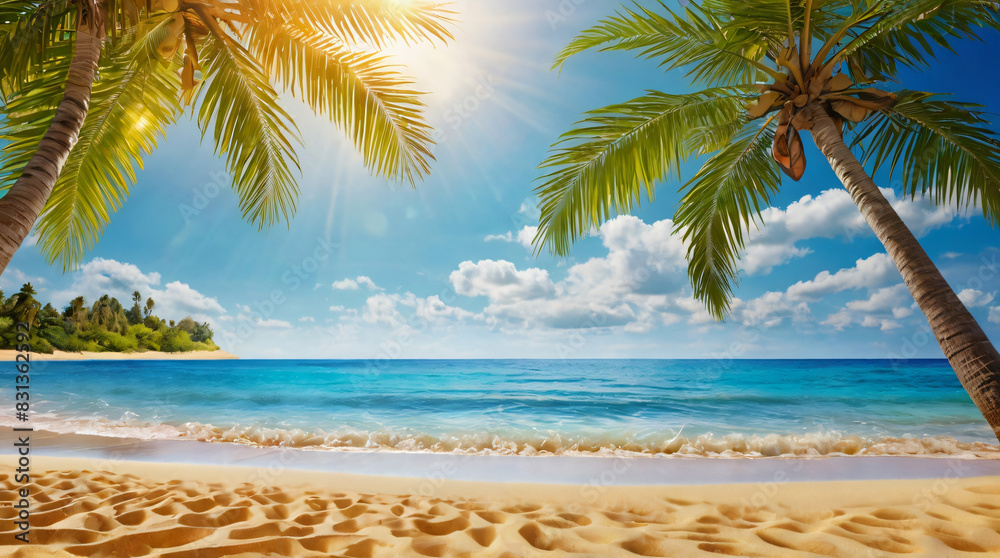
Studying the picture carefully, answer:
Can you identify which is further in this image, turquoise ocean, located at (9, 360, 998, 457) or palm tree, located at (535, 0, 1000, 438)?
turquoise ocean, located at (9, 360, 998, 457)

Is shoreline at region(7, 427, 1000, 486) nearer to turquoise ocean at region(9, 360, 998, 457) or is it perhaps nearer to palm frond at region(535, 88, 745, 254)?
turquoise ocean at region(9, 360, 998, 457)

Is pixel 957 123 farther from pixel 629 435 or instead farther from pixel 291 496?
pixel 291 496

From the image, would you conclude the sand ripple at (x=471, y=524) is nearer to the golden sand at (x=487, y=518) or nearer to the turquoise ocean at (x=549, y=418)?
the golden sand at (x=487, y=518)

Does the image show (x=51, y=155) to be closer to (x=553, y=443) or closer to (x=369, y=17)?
(x=369, y=17)

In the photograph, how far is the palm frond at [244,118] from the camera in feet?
13.6

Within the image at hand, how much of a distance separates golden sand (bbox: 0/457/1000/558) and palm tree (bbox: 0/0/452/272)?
9.00 feet

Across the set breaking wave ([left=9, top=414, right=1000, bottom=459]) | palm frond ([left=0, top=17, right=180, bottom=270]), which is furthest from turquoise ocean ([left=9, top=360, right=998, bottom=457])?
palm frond ([left=0, top=17, right=180, bottom=270])


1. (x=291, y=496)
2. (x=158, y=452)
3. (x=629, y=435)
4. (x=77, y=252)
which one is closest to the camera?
(x=291, y=496)

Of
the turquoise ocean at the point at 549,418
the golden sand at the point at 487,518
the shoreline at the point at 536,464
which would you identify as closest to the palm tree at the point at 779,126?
the golden sand at the point at 487,518

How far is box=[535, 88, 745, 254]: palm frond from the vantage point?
4199 mm

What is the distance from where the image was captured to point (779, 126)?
363 centimetres

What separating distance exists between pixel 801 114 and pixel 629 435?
605 centimetres

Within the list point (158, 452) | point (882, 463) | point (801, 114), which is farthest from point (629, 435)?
point (158, 452)

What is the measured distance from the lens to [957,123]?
3621 mm
